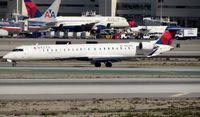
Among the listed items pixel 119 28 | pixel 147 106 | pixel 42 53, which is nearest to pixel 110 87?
pixel 147 106

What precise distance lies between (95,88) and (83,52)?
25.0 meters

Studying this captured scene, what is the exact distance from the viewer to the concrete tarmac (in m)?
33.8

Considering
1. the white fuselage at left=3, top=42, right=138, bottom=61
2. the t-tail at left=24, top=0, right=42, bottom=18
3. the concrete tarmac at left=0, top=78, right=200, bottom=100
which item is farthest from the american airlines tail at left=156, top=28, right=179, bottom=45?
the t-tail at left=24, top=0, right=42, bottom=18

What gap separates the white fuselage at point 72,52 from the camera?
60594 mm

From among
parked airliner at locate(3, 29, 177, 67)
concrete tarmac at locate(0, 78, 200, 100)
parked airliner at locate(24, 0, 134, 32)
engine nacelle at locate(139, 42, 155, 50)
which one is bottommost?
concrete tarmac at locate(0, 78, 200, 100)

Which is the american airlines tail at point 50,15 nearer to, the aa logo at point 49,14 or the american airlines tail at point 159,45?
the aa logo at point 49,14

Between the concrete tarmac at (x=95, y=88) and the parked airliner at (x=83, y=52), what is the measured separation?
18.7 m

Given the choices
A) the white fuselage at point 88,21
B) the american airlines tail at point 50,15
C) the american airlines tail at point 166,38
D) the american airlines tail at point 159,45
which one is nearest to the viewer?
the american airlines tail at point 159,45

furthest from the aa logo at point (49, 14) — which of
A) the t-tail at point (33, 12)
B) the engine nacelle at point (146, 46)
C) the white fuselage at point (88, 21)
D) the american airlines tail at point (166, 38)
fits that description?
the engine nacelle at point (146, 46)

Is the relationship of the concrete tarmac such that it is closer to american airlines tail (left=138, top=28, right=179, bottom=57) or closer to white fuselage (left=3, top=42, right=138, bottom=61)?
white fuselage (left=3, top=42, right=138, bottom=61)

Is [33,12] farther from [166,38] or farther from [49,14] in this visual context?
[166,38]

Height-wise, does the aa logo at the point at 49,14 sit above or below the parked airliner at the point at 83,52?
above

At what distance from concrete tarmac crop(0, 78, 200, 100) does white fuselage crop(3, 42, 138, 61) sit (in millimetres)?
18781

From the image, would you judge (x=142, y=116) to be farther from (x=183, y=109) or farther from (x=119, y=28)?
(x=119, y=28)
